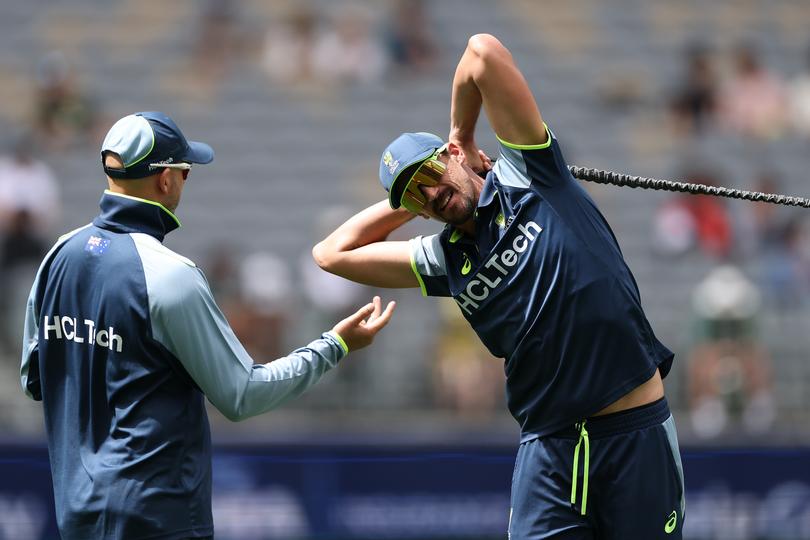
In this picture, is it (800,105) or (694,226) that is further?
(800,105)

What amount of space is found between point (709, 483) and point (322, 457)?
2.66m

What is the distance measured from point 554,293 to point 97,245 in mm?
1452

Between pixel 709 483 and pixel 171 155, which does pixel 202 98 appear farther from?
pixel 171 155

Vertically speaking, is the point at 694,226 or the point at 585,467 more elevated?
the point at 694,226

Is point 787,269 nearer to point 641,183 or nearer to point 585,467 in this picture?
point 641,183

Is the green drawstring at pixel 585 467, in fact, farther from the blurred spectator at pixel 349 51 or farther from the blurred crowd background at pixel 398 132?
the blurred spectator at pixel 349 51

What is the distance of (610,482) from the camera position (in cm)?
415

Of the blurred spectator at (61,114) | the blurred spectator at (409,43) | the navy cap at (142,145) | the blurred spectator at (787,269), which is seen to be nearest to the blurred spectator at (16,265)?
the blurred spectator at (61,114)

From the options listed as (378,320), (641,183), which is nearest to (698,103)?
(641,183)

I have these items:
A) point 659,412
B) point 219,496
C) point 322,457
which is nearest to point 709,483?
point 322,457

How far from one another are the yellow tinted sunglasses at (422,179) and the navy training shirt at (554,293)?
0.59ft

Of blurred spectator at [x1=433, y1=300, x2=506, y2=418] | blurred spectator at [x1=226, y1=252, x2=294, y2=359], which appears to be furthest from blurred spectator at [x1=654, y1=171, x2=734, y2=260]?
blurred spectator at [x1=226, y1=252, x2=294, y2=359]

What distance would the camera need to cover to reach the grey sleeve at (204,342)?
391cm

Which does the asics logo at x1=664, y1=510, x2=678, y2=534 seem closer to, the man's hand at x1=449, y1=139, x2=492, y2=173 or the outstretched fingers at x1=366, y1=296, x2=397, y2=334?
the outstretched fingers at x1=366, y1=296, x2=397, y2=334
